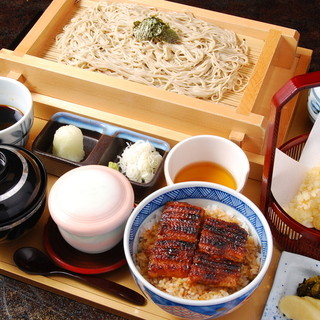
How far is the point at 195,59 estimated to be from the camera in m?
2.21

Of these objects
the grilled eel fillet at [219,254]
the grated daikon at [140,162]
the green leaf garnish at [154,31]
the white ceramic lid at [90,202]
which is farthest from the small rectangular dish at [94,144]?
the green leaf garnish at [154,31]

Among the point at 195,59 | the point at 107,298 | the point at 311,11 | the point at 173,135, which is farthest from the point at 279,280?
the point at 311,11

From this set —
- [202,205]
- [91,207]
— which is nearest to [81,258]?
[91,207]

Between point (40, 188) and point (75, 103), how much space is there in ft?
1.92

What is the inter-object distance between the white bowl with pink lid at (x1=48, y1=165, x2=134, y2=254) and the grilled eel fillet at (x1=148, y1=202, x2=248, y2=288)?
148 millimetres

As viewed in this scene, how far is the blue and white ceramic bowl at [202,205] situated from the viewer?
55.3 inches

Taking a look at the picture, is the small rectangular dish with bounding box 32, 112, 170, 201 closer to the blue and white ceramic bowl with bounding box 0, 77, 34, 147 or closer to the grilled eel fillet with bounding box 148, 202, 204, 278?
the blue and white ceramic bowl with bounding box 0, 77, 34, 147

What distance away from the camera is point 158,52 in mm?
2229

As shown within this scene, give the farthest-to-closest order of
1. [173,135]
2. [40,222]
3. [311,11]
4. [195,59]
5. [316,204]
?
1. [311,11]
2. [195,59]
3. [173,135]
4. [40,222]
5. [316,204]

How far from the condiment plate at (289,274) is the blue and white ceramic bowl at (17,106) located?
1.04 metres

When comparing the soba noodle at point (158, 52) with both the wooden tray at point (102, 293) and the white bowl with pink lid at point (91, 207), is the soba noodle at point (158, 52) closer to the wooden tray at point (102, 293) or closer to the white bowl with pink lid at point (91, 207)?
the white bowl with pink lid at point (91, 207)

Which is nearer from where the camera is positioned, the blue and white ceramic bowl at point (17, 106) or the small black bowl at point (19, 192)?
the small black bowl at point (19, 192)

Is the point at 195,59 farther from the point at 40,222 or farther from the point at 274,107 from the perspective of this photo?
the point at 40,222

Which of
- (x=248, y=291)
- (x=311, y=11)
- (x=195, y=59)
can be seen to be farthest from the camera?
(x=311, y=11)
